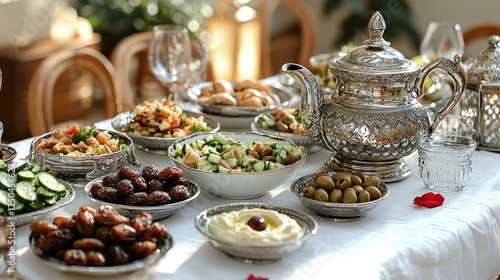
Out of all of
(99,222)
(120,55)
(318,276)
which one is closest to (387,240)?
(318,276)

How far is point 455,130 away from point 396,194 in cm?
45

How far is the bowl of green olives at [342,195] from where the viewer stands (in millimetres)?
1270

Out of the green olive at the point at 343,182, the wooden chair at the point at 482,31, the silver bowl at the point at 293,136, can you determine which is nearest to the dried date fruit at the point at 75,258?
the green olive at the point at 343,182

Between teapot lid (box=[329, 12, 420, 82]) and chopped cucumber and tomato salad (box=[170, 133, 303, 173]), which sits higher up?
teapot lid (box=[329, 12, 420, 82])

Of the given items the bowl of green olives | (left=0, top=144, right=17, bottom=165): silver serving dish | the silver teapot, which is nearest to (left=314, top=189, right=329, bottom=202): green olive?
the bowl of green olives

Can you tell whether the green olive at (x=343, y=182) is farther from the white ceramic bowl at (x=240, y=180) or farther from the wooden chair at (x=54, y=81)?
the wooden chair at (x=54, y=81)

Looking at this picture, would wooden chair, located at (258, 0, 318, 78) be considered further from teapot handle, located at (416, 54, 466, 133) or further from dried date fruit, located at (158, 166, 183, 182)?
dried date fruit, located at (158, 166, 183, 182)

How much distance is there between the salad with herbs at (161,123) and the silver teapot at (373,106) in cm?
32

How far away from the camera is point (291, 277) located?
107 cm

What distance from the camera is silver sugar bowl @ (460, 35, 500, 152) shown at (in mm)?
1744

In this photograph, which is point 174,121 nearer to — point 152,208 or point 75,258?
point 152,208

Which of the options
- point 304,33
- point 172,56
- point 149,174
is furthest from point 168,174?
point 304,33

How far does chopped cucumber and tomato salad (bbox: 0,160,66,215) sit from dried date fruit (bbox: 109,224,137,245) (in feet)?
0.79

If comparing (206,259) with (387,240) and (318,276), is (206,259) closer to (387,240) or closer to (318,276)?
(318,276)
